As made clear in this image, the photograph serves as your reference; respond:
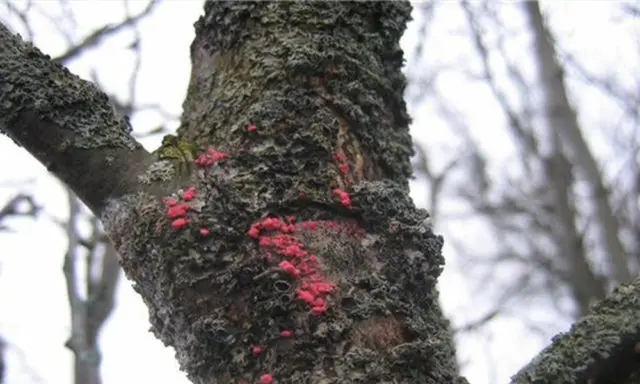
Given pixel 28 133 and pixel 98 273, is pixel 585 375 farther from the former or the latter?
pixel 98 273

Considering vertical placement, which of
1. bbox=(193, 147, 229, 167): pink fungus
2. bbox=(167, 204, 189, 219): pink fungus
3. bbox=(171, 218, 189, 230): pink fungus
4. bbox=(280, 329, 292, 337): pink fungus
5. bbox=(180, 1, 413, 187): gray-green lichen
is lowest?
bbox=(280, 329, 292, 337): pink fungus

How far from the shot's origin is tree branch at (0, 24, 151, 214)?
1.06m

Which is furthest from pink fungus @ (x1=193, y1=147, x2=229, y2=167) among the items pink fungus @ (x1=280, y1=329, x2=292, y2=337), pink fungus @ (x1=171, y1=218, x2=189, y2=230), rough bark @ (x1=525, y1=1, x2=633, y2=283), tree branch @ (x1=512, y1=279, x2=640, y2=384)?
rough bark @ (x1=525, y1=1, x2=633, y2=283)

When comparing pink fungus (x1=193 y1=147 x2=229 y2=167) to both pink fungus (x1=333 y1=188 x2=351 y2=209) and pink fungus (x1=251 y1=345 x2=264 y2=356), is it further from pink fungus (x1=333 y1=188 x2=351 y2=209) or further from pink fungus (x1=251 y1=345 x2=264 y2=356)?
pink fungus (x1=251 y1=345 x2=264 y2=356)

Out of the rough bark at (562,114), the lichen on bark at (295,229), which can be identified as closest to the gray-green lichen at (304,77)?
the lichen on bark at (295,229)

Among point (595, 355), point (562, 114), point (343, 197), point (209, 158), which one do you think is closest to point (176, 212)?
point (209, 158)

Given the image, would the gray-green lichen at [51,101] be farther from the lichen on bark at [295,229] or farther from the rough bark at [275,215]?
the lichen on bark at [295,229]

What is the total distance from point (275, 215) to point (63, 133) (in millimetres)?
312

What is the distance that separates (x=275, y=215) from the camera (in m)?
1.05

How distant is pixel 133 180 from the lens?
106cm

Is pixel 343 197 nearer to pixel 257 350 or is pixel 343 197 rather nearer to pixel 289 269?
pixel 289 269

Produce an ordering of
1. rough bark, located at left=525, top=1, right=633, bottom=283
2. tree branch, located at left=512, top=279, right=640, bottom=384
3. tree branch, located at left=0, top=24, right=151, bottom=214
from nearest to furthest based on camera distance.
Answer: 1. tree branch, located at left=512, top=279, right=640, bottom=384
2. tree branch, located at left=0, top=24, right=151, bottom=214
3. rough bark, located at left=525, top=1, right=633, bottom=283

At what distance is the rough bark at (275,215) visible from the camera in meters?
0.95

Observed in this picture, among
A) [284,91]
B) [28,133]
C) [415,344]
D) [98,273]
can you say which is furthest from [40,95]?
[98,273]
